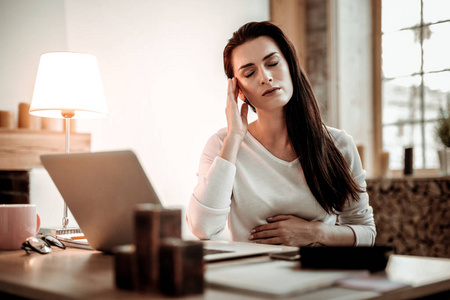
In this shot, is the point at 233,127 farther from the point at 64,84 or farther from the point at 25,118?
the point at 25,118

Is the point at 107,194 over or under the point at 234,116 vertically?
under

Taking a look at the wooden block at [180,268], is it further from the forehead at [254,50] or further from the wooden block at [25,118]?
the wooden block at [25,118]

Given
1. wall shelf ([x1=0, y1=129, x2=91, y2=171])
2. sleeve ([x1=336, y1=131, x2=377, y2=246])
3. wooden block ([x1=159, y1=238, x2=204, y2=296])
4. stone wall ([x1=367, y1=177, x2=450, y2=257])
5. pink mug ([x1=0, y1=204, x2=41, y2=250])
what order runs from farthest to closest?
stone wall ([x1=367, y1=177, x2=450, y2=257])
wall shelf ([x1=0, y1=129, x2=91, y2=171])
sleeve ([x1=336, y1=131, x2=377, y2=246])
pink mug ([x1=0, y1=204, x2=41, y2=250])
wooden block ([x1=159, y1=238, x2=204, y2=296])

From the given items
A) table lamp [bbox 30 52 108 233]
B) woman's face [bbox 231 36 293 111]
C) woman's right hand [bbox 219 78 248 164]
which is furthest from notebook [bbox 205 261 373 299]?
table lamp [bbox 30 52 108 233]

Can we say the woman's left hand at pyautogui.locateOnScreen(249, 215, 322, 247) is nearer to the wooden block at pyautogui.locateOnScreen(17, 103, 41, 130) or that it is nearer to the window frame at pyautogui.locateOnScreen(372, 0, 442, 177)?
the wooden block at pyautogui.locateOnScreen(17, 103, 41, 130)

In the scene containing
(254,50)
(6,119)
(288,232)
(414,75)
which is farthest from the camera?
(414,75)

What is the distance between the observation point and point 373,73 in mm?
3699

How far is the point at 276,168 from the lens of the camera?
1.57 meters

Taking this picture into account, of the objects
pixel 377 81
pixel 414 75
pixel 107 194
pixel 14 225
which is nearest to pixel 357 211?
pixel 107 194

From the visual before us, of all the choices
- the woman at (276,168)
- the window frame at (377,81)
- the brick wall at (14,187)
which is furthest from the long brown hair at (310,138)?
the window frame at (377,81)

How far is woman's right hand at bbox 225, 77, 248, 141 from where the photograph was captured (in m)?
1.55

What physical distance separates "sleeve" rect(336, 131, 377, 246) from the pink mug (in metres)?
0.88

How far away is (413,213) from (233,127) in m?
1.80

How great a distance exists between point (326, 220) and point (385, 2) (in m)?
2.63
